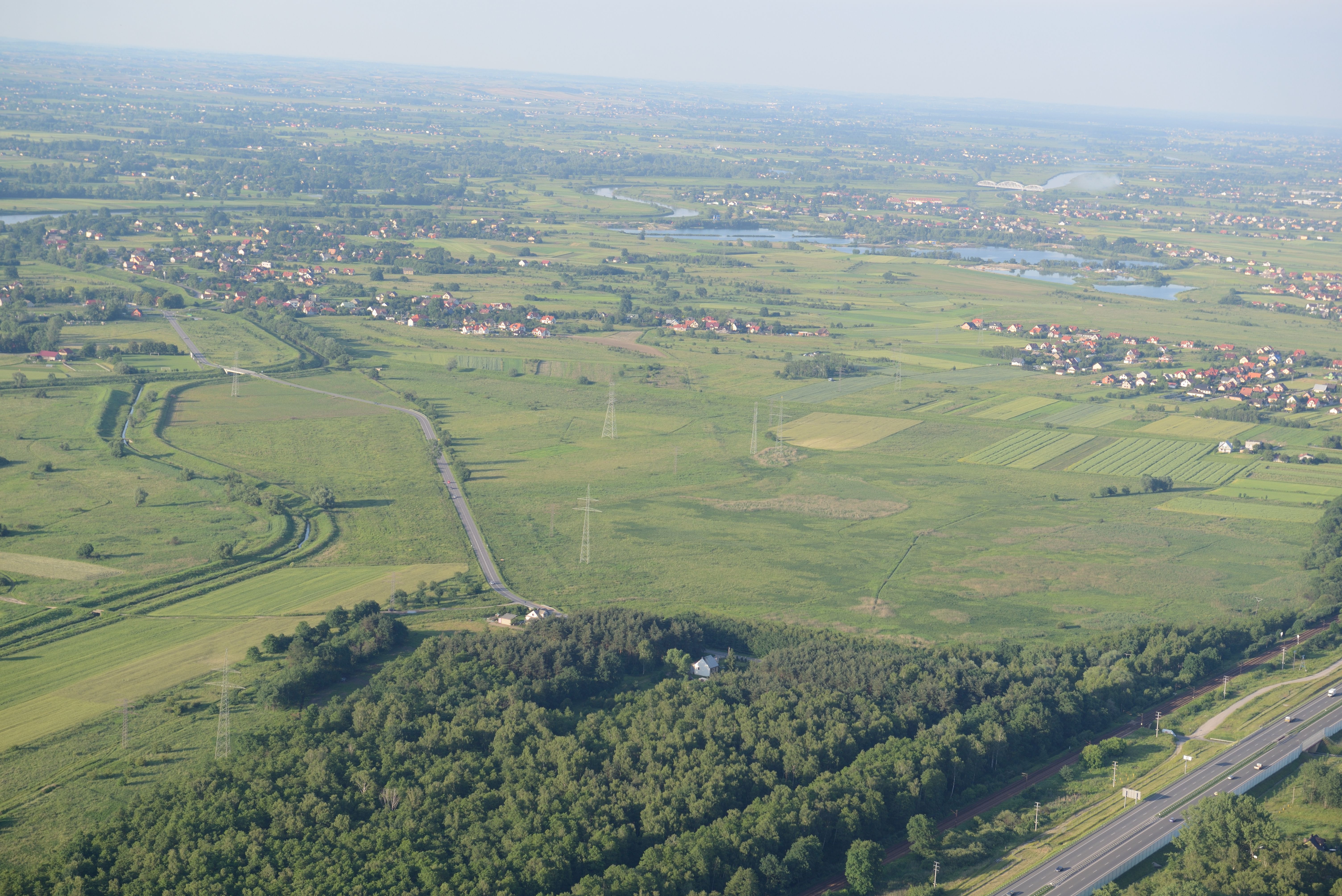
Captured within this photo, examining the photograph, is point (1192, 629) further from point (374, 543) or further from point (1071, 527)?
point (374, 543)

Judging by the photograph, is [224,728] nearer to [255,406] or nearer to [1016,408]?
[255,406]

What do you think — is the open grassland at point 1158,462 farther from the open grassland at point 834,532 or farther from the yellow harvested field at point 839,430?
the yellow harvested field at point 839,430

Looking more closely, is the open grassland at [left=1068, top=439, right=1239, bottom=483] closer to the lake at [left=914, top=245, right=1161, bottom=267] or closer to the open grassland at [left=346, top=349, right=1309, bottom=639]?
the open grassland at [left=346, top=349, right=1309, bottom=639]

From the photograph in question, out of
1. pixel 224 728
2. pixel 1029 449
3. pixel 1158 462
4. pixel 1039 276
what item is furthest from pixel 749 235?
pixel 224 728

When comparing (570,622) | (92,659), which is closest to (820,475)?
(570,622)

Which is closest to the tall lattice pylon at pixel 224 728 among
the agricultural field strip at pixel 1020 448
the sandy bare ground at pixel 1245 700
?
the sandy bare ground at pixel 1245 700

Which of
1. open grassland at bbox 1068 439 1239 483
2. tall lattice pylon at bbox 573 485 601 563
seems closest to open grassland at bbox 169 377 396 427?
tall lattice pylon at bbox 573 485 601 563
